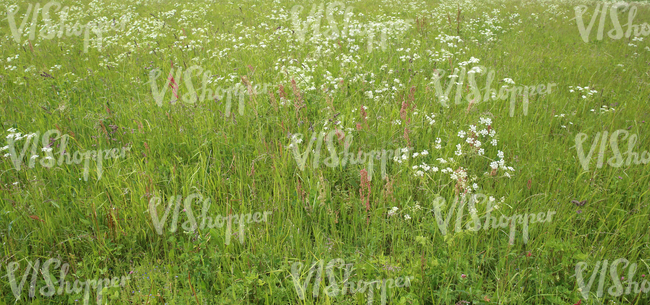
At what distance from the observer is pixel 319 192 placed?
9.31 ft

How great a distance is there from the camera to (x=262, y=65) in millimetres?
5730

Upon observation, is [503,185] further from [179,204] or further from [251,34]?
[251,34]

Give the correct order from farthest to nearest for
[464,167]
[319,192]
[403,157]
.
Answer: [464,167] < [403,157] < [319,192]

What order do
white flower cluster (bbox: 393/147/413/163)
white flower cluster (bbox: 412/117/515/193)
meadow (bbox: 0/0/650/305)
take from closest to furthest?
meadow (bbox: 0/0/650/305)
white flower cluster (bbox: 412/117/515/193)
white flower cluster (bbox: 393/147/413/163)

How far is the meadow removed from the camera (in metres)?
2.20

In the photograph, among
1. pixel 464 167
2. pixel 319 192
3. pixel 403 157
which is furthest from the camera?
pixel 464 167

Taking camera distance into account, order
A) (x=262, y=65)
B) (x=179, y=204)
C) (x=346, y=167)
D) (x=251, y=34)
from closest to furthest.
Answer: (x=179, y=204) → (x=346, y=167) → (x=262, y=65) → (x=251, y=34)

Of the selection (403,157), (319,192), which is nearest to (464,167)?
(403,157)

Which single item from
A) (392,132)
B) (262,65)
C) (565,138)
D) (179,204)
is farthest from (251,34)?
(565,138)

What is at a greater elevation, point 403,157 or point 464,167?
point 403,157

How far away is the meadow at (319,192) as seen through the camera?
220 centimetres

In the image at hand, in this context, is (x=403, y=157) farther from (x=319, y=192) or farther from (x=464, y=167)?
(x=319, y=192)

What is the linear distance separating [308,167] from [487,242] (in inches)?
60.6

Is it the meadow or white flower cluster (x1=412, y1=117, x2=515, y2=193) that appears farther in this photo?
white flower cluster (x1=412, y1=117, x2=515, y2=193)
